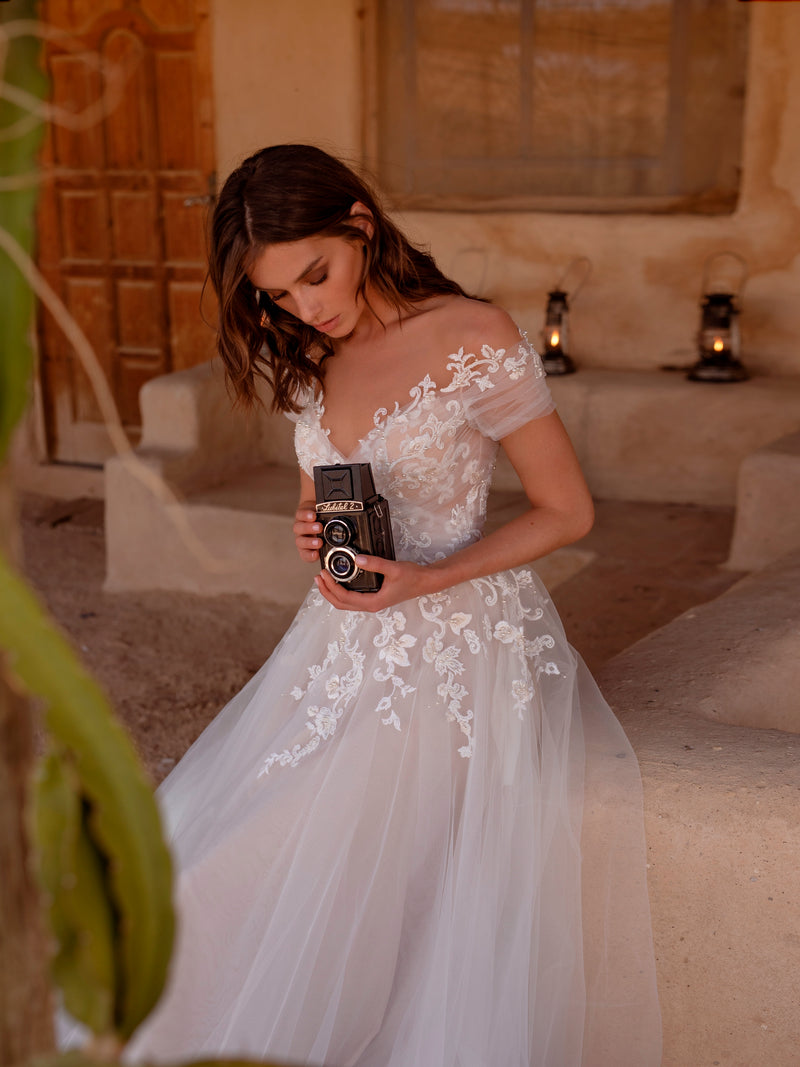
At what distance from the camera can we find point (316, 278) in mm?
1844

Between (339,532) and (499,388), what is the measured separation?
14.7 inches

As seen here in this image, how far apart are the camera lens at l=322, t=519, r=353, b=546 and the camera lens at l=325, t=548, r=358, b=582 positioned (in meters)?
0.02

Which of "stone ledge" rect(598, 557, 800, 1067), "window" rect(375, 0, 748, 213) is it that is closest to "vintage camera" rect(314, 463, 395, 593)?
"stone ledge" rect(598, 557, 800, 1067)

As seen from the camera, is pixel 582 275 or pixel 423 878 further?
pixel 582 275

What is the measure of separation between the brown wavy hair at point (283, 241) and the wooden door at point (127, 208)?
345 centimetres

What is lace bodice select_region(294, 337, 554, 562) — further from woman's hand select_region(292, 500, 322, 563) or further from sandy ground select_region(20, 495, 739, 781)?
sandy ground select_region(20, 495, 739, 781)

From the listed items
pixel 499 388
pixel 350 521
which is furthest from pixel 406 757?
pixel 499 388

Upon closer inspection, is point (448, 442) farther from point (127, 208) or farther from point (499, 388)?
point (127, 208)

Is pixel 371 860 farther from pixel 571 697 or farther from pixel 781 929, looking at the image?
pixel 781 929

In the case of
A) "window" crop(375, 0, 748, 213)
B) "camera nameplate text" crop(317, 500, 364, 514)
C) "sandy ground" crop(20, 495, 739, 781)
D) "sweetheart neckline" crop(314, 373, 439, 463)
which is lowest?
"sandy ground" crop(20, 495, 739, 781)

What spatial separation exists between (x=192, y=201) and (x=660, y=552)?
110 inches

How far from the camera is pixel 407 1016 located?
5.61 ft

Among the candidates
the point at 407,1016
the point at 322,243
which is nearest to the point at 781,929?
the point at 407,1016

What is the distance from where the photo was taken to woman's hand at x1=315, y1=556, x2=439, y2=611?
68.7 inches
